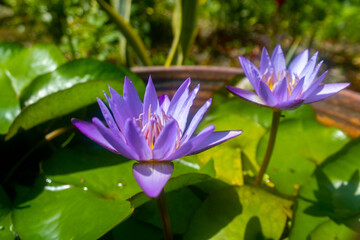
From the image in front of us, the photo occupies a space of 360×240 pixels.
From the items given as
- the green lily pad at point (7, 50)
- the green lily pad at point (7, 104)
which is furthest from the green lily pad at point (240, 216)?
the green lily pad at point (7, 50)

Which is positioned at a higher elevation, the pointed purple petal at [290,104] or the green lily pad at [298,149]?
the pointed purple petal at [290,104]

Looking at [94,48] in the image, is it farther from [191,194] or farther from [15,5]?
[191,194]

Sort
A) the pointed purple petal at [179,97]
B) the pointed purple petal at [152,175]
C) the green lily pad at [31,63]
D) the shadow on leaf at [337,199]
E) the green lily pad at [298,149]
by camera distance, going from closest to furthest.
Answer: the pointed purple petal at [152,175] → the pointed purple petal at [179,97] → the shadow on leaf at [337,199] → the green lily pad at [298,149] → the green lily pad at [31,63]

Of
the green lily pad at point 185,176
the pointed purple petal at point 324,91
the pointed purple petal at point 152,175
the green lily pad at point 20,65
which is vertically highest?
the pointed purple petal at point 324,91

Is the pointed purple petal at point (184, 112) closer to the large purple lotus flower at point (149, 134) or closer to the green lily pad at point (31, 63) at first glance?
the large purple lotus flower at point (149, 134)

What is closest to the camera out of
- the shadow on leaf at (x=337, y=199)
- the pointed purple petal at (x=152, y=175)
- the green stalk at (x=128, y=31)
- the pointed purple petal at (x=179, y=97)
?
the pointed purple petal at (x=152, y=175)

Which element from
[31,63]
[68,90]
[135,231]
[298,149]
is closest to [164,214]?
[135,231]
